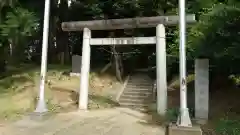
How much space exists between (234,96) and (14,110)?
8035 millimetres

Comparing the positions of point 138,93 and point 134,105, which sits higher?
point 138,93

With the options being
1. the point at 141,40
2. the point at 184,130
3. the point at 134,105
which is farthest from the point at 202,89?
the point at 134,105

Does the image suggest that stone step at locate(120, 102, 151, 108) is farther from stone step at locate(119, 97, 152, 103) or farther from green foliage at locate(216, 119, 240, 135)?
green foliage at locate(216, 119, 240, 135)

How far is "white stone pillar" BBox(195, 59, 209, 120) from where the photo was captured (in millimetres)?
7715

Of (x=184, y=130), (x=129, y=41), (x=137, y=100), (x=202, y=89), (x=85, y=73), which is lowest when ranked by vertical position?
(x=184, y=130)

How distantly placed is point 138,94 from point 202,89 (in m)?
4.67

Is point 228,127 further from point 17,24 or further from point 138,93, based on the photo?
point 17,24

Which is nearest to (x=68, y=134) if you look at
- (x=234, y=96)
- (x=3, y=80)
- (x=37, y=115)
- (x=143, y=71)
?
(x=37, y=115)

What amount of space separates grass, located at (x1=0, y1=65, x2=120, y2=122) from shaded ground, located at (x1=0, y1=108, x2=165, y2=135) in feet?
4.36

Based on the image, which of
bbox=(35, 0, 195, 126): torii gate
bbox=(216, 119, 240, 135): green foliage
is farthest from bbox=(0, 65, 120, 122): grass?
bbox=(216, 119, 240, 135): green foliage

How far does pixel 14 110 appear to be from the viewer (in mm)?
9742

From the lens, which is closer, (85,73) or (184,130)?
(184,130)

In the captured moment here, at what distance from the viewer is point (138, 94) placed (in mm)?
12148

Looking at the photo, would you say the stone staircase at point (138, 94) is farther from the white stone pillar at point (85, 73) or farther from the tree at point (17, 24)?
the tree at point (17, 24)
